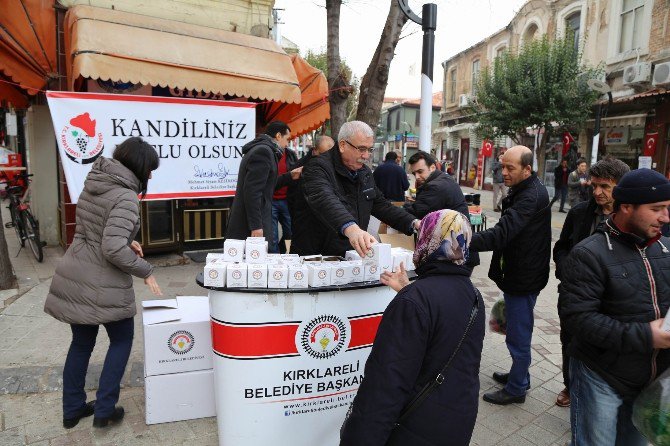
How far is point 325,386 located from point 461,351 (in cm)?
109

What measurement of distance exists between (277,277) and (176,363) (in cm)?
114

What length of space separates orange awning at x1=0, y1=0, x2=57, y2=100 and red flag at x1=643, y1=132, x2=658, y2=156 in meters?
15.5

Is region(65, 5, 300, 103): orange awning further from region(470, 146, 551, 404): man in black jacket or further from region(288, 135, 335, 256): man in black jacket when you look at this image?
region(470, 146, 551, 404): man in black jacket

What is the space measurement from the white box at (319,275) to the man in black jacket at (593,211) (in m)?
1.41

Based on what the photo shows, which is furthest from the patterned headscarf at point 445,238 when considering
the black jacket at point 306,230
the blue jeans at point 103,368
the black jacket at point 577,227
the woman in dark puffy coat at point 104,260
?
the blue jeans at point 103,368

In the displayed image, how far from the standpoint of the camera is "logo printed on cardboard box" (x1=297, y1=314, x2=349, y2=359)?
8.11 ft

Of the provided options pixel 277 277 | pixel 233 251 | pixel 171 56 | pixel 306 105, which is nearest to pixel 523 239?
pixel 277 277

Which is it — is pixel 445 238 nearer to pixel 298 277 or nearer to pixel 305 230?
pixel 298 277

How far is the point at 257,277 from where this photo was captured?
2.35 meters

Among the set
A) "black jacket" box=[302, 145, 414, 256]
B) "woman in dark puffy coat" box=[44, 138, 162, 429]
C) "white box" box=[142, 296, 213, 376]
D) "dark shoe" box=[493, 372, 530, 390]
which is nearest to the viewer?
"woman in dark puffy coat" box=[44, 138, 162, 429]

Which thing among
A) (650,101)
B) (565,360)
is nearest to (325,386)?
(565,360)

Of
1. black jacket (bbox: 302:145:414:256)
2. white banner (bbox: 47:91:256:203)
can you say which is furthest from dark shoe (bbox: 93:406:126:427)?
white banner (bbox: 47:91:256:203)

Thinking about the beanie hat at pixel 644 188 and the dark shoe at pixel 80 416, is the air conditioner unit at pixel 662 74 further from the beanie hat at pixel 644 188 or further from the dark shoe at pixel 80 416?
the dark shoe at pixel 80 416

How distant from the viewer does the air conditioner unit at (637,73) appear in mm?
13883
